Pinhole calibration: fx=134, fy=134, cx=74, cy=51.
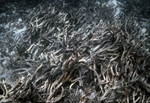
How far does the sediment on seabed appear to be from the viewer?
2.21 metres

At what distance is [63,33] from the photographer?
131 inches

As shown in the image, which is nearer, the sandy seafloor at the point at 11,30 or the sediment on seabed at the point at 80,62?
the sediment on seabed at the point at 80,62

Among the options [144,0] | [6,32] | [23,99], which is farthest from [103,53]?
[144,0]

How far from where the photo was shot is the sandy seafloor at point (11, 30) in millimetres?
2727

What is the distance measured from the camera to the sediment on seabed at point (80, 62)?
7.27ft

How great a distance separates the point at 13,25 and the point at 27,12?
737 millimetres

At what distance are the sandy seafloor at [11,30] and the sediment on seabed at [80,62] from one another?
0.17 metres

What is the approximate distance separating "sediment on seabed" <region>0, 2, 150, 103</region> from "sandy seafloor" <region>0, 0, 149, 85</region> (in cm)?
17

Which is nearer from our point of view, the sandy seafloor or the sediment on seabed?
the sediment on seabed

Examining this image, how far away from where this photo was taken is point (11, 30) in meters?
3.69

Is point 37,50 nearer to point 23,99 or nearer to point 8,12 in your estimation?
point 23,99

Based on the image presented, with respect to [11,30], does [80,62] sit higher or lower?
lower

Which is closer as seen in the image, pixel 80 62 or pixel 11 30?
pixel 80 62

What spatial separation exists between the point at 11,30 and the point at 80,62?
89.3 inches
